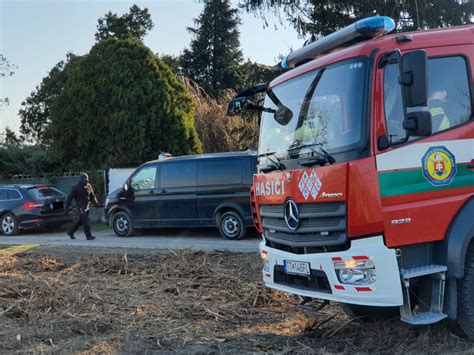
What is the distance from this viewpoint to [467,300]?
4.82 metres

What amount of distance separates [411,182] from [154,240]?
998 centimetres

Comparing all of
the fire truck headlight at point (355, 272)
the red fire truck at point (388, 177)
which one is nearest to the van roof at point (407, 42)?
the red fire truck at point (388, 177)

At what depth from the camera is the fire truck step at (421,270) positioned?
456cm

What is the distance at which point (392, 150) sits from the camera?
464cm

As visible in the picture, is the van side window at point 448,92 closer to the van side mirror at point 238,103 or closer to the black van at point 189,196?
the van side mirror at point 238,103

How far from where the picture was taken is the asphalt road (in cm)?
1197

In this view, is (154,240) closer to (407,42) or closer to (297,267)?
(297,267)

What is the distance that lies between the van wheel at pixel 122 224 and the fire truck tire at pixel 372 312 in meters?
9.64

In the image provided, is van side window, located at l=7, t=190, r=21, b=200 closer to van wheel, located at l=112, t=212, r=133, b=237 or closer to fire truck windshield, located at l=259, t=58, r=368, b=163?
van wheel, located at l=112, t=212, r=133, b=237

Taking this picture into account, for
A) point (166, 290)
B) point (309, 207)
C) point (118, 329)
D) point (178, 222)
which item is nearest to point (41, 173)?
point (178, 222)

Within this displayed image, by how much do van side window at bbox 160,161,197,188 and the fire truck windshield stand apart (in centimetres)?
748

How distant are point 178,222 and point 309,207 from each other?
916cm

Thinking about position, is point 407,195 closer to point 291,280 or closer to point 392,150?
point 392,150

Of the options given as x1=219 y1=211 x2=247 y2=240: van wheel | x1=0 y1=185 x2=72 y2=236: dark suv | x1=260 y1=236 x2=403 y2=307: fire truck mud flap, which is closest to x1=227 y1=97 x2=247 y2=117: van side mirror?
x1=260 y1=236 x2=403 y2=307: fire truck mud flap
